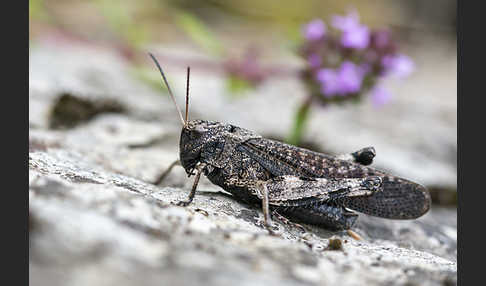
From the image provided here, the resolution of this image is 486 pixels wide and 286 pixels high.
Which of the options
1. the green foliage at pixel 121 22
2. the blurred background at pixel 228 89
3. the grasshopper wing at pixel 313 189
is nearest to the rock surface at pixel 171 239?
the grasshopper wing at pixel 313 189

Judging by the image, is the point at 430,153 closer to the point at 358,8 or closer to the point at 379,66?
the point at 379,66

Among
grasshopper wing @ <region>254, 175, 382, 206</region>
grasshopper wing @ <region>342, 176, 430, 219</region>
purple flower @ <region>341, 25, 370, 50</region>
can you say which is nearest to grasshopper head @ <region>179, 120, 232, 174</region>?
grasshopper wing @ <region>254, 175, 382, 206</region>

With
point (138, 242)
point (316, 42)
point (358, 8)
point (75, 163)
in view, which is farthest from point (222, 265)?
point (358, 8)

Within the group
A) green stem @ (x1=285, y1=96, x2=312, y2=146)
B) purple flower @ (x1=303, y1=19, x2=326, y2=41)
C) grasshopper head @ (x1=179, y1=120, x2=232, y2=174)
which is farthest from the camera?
green stem @ (x1=285, y1=96, x2=312, y2=146)

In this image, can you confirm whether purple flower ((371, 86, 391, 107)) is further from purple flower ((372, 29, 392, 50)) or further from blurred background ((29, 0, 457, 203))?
purple flower ((372, 29, 392, 50))

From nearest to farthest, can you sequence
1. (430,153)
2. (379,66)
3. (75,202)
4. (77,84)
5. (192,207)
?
(75,202) < (192,207) < (379,66) < (77,84) < (430,153)

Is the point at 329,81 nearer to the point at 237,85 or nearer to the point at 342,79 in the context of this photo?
the point at 342,79

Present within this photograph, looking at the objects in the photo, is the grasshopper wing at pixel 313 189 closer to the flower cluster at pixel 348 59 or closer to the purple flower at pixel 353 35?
the flower cluster at pixel 348 59
